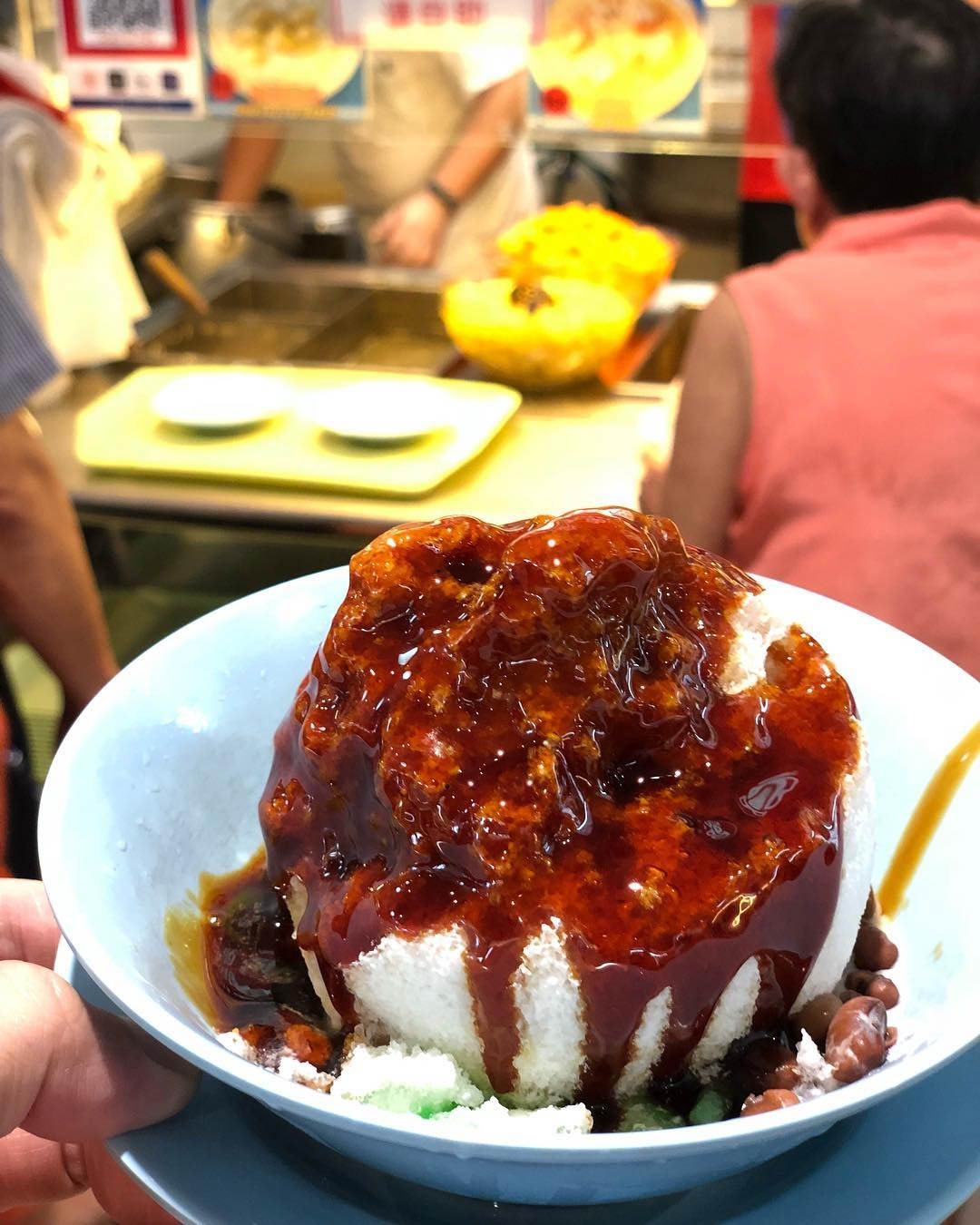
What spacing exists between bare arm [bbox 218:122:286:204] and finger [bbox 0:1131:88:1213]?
6.57 ft

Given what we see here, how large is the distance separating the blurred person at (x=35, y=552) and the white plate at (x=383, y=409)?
44 centimetres

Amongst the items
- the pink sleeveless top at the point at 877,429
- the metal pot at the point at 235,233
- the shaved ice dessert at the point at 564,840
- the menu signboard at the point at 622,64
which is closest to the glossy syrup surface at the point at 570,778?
the shaved ice dessert at the point at 564,840

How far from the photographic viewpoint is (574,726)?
0.65 m

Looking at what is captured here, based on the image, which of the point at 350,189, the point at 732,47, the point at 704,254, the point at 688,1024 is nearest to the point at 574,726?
the point at 688,1024

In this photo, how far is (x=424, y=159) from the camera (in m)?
2.54

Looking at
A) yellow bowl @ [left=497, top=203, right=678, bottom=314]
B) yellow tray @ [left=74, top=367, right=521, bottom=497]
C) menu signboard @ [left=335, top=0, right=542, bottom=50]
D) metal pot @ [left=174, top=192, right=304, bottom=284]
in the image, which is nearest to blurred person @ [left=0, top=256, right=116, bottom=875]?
yellow tray @ [left=74, top=367, right=521, bottom=497]

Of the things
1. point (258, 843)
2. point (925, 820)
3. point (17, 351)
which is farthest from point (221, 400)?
point (925, 820)

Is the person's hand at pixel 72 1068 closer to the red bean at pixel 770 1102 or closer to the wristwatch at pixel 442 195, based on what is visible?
the red bean at pixel 770 1102

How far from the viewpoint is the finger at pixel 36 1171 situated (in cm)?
84

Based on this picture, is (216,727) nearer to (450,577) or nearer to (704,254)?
(450,577)

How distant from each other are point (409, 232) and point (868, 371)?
4.49ft

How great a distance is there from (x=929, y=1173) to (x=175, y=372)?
1935 millimetres

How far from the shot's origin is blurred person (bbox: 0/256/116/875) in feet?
5.65

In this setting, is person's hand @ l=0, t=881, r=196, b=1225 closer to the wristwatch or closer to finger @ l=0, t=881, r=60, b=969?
finger @ l=0, t=881, r=60, b=969
